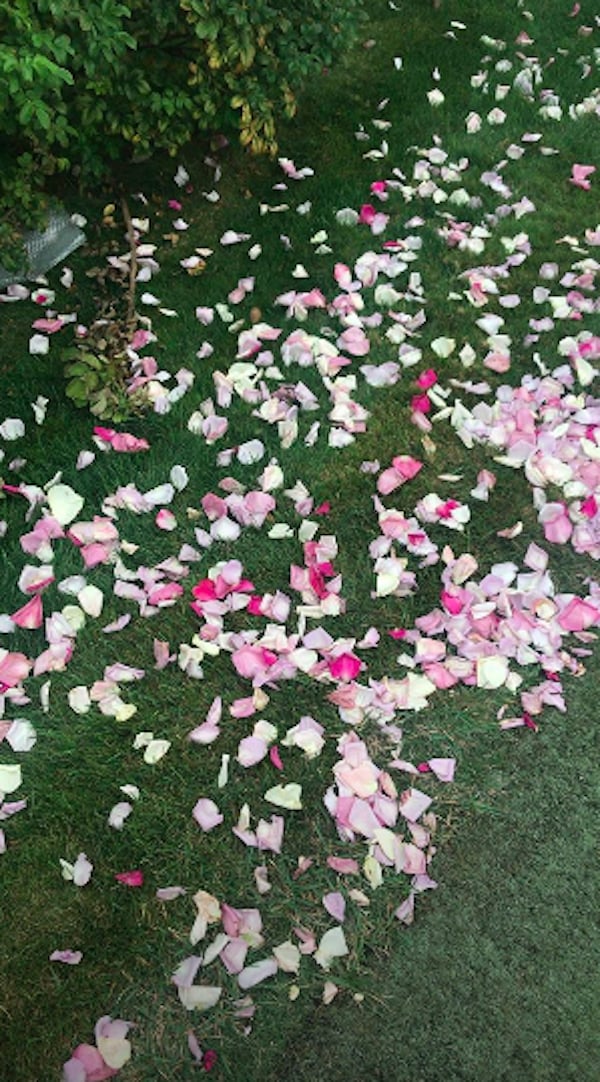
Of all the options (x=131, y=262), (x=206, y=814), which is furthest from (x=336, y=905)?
(x=131, y=262)

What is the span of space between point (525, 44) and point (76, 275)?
258 centimetres

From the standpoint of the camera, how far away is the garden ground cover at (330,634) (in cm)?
191

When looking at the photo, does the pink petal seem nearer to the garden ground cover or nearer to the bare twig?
the garden ground cover

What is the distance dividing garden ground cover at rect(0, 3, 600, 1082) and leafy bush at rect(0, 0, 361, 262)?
308mm

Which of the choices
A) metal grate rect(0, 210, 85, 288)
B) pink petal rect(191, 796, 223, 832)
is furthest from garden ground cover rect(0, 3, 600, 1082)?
metal grate rect(0, 210, 85, 288)

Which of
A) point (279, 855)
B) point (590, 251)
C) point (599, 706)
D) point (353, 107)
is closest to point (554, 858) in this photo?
point (599, 706)

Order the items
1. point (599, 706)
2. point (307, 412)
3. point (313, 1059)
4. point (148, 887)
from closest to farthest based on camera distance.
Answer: point (313, 1059), point (148, 887), point (599, 706), point (307, 412)

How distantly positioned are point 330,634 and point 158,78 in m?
2.12

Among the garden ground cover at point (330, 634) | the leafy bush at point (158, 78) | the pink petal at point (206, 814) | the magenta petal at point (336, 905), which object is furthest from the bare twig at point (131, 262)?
the magenta petal at point (336, 905)

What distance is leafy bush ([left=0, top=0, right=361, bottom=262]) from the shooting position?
290 cm

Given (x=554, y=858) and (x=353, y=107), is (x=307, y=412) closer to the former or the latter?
(x=554, y=858)

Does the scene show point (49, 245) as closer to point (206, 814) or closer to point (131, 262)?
point (131, 262)

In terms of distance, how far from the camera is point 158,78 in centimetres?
332

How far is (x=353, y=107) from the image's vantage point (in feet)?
13.5
